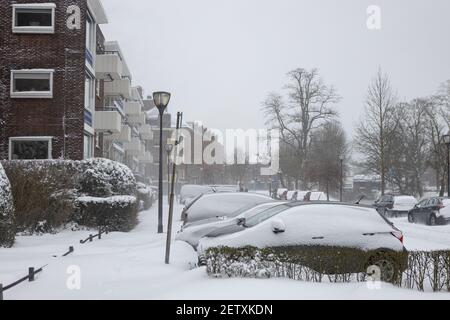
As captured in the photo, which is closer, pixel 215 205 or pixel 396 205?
pixel 215 205

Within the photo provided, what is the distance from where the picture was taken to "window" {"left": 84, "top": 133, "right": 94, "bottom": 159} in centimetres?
2549

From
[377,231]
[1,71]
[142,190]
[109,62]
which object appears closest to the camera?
[377,231]

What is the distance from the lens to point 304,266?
758cm

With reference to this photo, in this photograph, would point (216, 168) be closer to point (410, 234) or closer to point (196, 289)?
point (410, 234)

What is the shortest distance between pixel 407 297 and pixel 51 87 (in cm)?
2039

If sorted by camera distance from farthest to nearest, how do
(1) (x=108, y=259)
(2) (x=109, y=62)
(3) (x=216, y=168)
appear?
(3) (x=216, y=168), (2) (x=109, y=62), (1) (x=108, y=259)

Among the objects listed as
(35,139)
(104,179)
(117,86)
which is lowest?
(104,179)

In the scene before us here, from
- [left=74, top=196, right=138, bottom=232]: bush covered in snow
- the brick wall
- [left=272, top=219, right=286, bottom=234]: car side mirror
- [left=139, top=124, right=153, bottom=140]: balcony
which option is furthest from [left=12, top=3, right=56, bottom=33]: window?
[left=139, top=124, right=153, bottom=140]: balcony

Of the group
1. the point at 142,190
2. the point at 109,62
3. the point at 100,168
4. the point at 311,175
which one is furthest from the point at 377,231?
the point at 311,175

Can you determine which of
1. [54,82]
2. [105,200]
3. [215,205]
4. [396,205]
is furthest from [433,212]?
[54,82]

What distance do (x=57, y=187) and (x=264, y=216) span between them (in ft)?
31.3

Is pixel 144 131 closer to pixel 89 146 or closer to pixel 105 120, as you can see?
pixel 105 120

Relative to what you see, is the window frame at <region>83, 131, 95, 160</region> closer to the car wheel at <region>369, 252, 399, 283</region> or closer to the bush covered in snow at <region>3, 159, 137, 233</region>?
the bush covered in snow at <region>3, 159, 137, 233</region>

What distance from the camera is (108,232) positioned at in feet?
57.3
